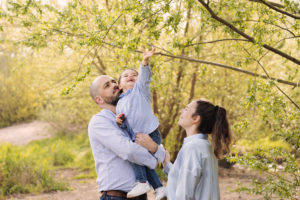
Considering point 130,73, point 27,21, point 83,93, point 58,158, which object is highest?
point 27,21

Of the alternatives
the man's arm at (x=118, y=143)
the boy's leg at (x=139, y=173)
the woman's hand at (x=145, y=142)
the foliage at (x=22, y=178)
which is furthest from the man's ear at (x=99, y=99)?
the foliage at (x=22, y=178)

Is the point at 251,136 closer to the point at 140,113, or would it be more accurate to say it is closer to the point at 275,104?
the point at 275,104

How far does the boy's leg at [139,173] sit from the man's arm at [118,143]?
0.34 feet

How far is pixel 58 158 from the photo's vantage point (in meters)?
9.71

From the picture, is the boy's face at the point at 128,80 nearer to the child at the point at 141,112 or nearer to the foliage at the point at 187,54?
the child at the point at 141,112

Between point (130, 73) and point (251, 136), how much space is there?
549 cm

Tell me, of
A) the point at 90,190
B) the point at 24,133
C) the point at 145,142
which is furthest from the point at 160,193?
the point at 24,133

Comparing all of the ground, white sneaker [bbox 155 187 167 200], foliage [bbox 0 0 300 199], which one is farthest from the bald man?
the ground

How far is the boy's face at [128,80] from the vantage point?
276 centimetres

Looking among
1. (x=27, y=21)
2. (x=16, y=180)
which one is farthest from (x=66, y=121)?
(x=27, y=21)

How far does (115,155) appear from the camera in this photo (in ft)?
7.68

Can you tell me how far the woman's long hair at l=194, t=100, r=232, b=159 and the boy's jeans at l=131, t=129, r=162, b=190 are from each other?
538 mm

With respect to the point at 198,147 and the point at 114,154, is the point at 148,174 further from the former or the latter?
the point at 198,147

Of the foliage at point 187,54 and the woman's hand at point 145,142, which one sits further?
the foliage at point 187,54
